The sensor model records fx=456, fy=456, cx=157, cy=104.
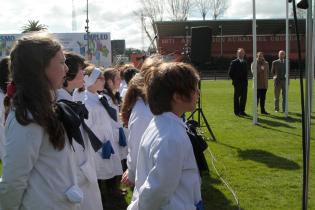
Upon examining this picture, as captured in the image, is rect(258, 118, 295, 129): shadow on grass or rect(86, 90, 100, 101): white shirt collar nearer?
rect(86, 90, 100, 101): white shirt collar

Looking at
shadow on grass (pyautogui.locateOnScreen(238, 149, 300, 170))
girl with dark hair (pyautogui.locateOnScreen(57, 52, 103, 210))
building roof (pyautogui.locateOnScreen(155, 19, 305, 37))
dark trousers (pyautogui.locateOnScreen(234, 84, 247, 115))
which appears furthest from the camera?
building roof (pyautogui.locateOnScreen(155, 19, 305, 37))

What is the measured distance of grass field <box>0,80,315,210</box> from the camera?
6.47m

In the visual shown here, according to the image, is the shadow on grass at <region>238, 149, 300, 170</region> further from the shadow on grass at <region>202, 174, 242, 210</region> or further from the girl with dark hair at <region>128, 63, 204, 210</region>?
the girl with dark hair at <region>128, 63, 204, 210</region>

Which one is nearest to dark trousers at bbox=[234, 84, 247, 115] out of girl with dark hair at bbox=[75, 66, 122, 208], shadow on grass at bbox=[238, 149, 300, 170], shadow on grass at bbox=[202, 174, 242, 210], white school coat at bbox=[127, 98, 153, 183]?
shadow on grass at bbox=[238, 149, 300, 170]

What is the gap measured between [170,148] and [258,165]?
6251 mm

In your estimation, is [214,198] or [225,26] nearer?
[214,198]

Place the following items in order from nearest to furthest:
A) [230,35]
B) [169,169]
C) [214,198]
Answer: [169,169]
[214,198]
[230,35]

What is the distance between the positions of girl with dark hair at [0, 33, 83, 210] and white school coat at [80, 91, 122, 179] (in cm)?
317

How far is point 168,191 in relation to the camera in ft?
8.54

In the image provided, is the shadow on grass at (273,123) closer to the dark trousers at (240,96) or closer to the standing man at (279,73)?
the dark trousers at (240,96)

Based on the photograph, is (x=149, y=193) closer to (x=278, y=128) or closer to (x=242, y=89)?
(x=278, y=128)

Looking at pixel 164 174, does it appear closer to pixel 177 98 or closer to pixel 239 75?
pixel 177 98

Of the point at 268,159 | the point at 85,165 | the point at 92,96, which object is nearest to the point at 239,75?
the point at 268,159

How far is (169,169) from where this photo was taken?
256 centimetres
